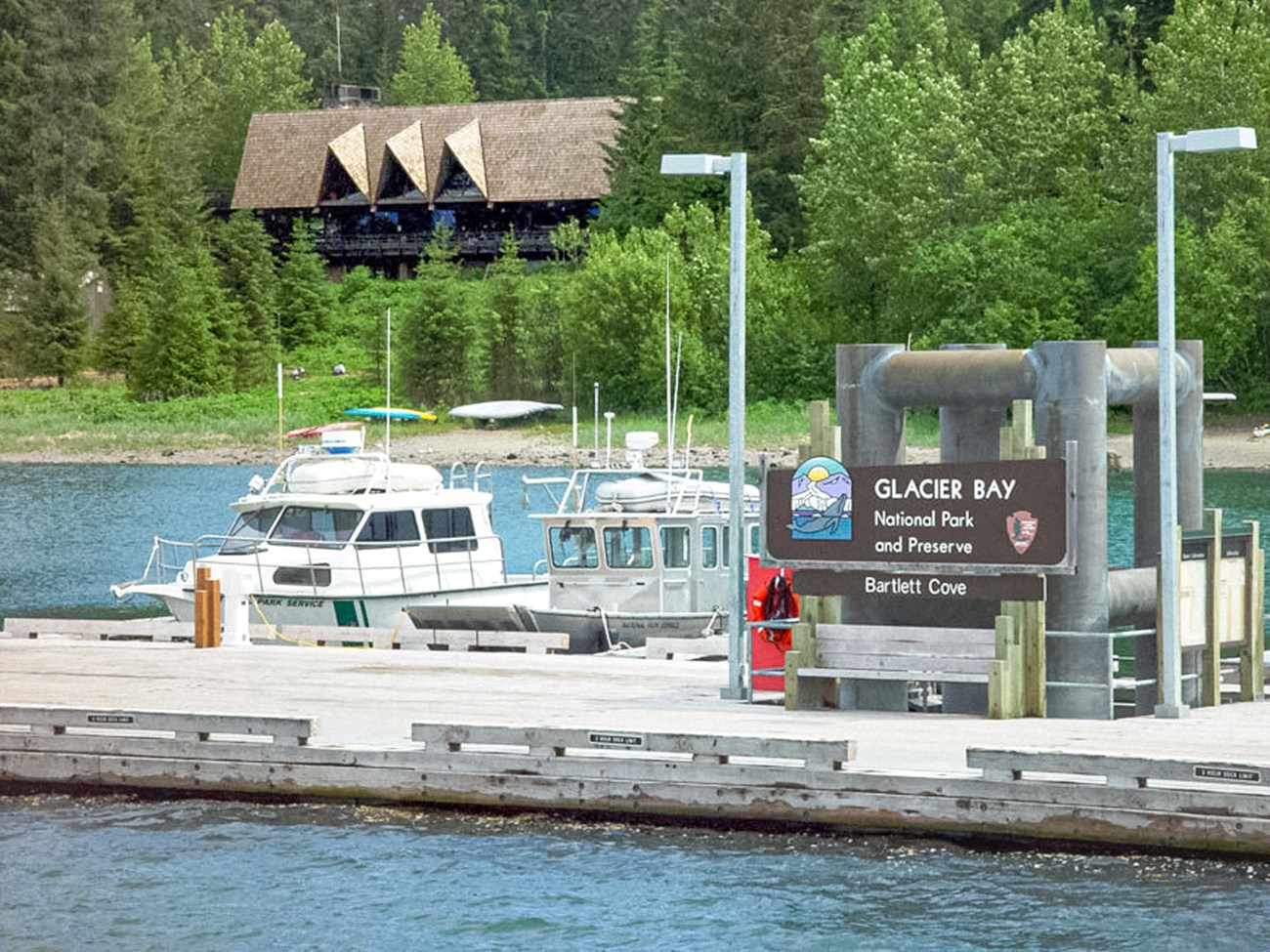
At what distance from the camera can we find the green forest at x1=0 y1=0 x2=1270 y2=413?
80.5m

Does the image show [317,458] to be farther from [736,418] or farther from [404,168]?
[404,168]

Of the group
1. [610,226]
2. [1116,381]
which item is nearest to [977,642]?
[1116,381]

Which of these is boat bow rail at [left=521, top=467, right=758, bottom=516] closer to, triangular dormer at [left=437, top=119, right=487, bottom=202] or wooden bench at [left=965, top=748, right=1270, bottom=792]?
wooden bench at [left=965, top=748, right=1270, bottom=792]

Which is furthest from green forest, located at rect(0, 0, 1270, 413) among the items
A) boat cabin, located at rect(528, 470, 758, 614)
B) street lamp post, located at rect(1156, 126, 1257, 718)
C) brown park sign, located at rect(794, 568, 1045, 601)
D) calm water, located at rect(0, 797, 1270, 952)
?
calm water, located at rect(0, 797, 1270, 952)

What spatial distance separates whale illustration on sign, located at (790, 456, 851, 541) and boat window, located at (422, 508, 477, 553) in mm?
14736

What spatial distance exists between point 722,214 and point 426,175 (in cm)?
2452

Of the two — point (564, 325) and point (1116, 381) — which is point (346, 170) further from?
point (1116, 381)

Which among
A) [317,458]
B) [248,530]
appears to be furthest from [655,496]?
[248,530]

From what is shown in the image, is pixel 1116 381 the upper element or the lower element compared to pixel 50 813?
upper

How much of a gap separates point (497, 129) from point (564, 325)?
87.4 feet

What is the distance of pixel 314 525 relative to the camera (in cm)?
3312

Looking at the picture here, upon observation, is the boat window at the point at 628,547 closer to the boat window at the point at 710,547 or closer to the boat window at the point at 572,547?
the boat window at the point at 572,547

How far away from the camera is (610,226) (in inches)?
4141

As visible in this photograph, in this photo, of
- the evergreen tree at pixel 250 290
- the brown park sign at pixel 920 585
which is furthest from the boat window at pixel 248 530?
the evergreen tree at pixel 250 290
